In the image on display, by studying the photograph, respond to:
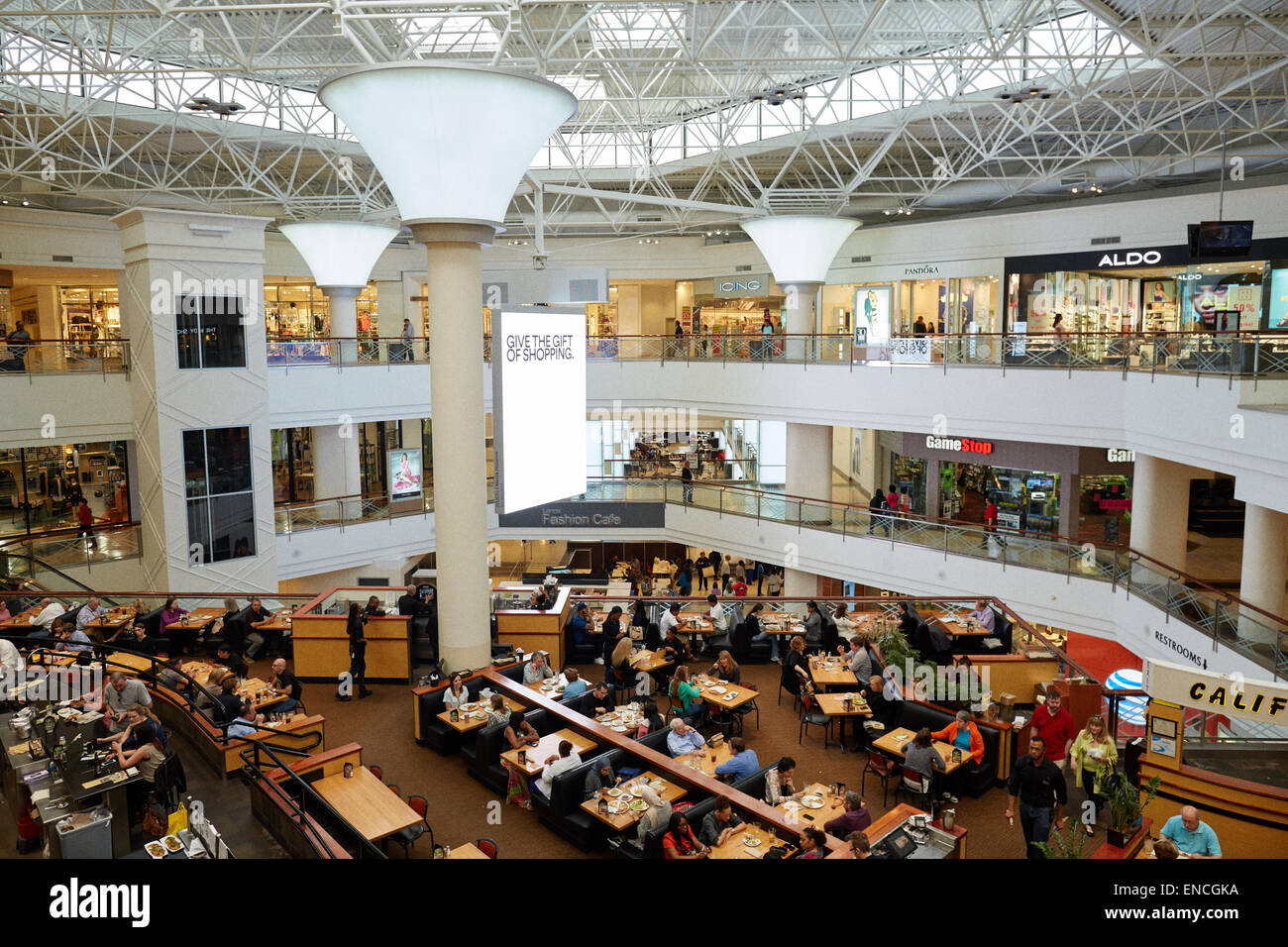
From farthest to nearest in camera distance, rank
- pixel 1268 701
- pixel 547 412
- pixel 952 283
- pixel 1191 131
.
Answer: pixel 952 283, pixel 1191 131, pixel 547 412, pixel 1268 701

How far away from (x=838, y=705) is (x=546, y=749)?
3.92 m

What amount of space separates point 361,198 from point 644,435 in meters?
11.8

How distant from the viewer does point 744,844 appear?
823cm

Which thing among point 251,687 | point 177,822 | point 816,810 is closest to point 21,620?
point 251,687

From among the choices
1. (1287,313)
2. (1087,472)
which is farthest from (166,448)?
(1287,313)

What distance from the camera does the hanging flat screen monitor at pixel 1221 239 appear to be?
1802 cm

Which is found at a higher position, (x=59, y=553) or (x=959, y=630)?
(x=59, y=553)

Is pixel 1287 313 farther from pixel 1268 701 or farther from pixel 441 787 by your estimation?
pixel 441 787

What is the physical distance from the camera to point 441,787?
1084cm

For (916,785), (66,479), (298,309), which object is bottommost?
(916,785)

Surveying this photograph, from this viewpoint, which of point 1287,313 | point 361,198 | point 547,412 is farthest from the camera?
point 361,198

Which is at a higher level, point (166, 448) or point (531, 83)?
point (531, 83)

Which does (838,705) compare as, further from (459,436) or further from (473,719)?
(459,436)

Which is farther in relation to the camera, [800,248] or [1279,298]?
[800,248]
